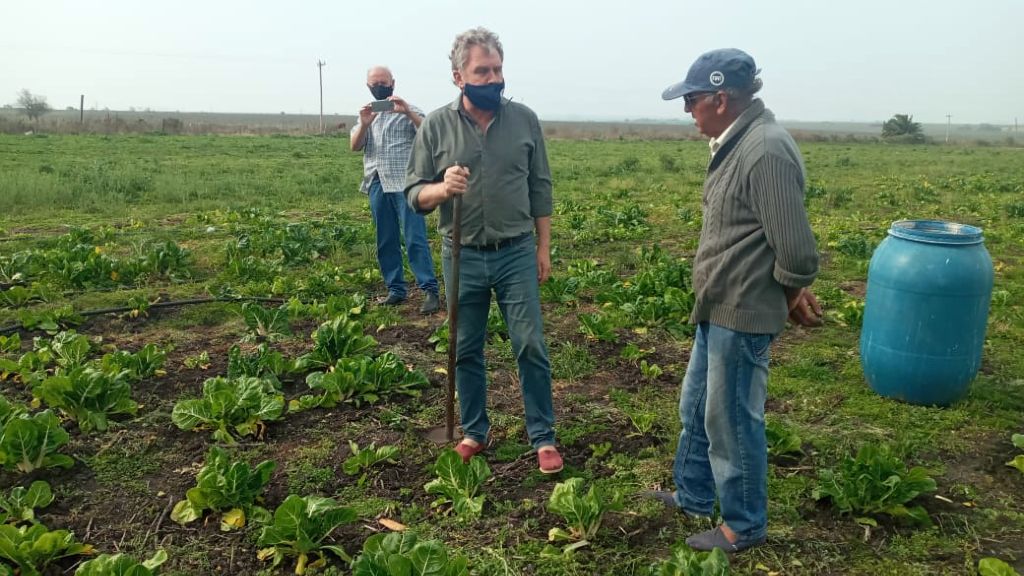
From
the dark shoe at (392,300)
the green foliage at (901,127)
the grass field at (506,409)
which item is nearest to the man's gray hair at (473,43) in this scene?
the grass field at (506,409)

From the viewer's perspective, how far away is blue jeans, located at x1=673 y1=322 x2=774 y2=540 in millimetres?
3090

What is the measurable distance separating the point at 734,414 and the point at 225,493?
242cm

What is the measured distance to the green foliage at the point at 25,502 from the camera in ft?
12.1

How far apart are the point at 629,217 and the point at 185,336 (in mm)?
8094

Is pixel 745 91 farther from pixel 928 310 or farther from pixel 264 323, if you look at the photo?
pixel 264 323

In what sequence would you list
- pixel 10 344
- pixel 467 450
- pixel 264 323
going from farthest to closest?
pixel 264 323 → pixel 10 344 → pixel 467 450

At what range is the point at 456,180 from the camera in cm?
374

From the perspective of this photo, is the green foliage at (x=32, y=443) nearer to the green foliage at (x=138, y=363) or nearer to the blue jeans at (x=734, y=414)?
the green foliage at (x=138, y=363)

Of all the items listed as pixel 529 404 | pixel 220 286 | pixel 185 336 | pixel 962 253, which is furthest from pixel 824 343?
pixel 220 286

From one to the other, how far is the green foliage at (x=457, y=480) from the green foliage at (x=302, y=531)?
20.8 inches

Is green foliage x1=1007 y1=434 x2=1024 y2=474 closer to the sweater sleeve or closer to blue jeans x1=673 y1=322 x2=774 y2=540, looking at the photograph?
blue jeans x1=673 y1=322 x2=774 y2=540

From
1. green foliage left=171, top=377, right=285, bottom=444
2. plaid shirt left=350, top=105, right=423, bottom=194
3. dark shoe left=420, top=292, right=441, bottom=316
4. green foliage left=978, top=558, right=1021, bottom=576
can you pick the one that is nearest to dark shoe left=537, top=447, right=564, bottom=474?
green foliage left=171, top=377, right=285, bottom=444

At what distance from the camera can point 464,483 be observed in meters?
3.86

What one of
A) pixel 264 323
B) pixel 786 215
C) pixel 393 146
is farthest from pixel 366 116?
pixel 786 215
